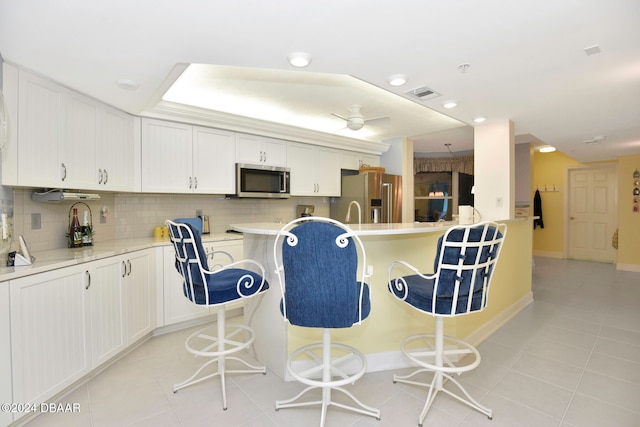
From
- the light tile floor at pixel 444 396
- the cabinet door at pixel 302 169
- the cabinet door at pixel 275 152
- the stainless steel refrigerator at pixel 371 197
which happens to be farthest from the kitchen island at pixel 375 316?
the stainless steel refrigerator at pixel 371 197

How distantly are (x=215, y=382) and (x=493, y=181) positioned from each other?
12.2 ft

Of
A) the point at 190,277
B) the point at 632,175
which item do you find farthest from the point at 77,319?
the point at 632,175

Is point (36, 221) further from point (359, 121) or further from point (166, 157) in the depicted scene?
point (359, 121)

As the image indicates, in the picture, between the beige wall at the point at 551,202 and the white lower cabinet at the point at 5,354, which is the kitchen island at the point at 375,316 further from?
the beige wall at the point at 551,202

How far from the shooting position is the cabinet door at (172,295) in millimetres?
3180

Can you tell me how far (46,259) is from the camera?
2.18m

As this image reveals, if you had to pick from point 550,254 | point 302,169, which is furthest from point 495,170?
point 550,254

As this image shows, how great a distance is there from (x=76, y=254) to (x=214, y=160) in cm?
178

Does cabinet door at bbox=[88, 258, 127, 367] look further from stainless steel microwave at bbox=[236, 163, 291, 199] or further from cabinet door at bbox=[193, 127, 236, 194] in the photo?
stainless steel microwave at bbox=[236, 163, 291, 199]

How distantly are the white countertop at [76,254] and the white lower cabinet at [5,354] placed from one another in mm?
106

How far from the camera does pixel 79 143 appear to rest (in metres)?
2.64

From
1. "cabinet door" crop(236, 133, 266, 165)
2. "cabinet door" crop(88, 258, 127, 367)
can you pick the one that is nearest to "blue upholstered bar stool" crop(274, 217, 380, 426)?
"cabinet door" crop(88, 258, 127, 367)

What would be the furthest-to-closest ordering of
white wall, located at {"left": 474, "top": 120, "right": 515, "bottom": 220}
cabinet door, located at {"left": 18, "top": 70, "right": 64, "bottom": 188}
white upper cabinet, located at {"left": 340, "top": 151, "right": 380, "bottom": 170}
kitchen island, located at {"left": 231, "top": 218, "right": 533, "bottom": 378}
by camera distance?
white upper cabinet, located at {"left": 340, "top": 151, "right": 380, "bottom": 170} → white wall, located at {"left": 474, "top": 120, "right": 515, "bottom": 220} → kitchen island, located at {"left": 231, "top": 218, "right": 533, "bottom": 378} → cabinet door, located at {"left": 18, "top": 70, "right": 64, "bottom": 188}

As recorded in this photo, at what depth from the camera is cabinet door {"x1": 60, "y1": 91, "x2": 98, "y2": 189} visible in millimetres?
2521
